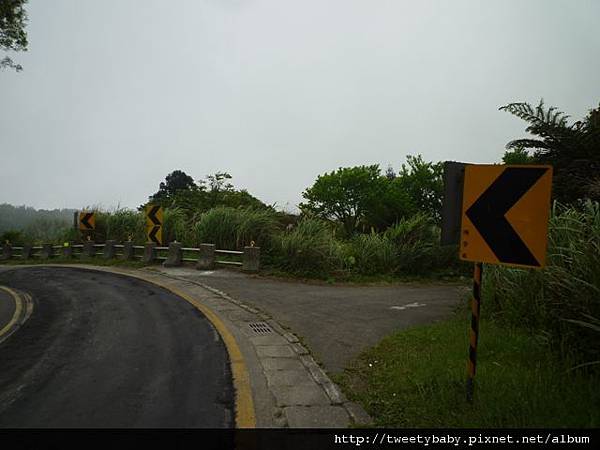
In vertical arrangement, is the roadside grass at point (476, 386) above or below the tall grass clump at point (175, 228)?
below

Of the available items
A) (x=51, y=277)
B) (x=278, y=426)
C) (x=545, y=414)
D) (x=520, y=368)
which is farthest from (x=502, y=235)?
(x=51, y=277)

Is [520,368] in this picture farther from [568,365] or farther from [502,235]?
[502,235]

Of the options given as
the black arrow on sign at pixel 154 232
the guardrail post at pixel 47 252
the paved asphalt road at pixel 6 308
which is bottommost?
the paved asphalt road at pixel 6 308

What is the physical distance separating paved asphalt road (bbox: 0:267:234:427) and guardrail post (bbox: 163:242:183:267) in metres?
5.91

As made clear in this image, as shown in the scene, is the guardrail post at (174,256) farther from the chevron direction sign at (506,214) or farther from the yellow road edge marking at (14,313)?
the chevron direction sign at (506,214)

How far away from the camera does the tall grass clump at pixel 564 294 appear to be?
372cm

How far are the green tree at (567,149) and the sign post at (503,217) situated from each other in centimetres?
399

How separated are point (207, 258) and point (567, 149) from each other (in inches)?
441

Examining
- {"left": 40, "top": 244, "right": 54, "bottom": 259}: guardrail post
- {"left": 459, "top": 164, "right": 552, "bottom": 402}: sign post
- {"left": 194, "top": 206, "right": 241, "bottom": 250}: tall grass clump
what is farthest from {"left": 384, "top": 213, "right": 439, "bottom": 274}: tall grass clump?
{"left": 40, "top": 244, "right": 54, "bottom": 259}: guardrail post

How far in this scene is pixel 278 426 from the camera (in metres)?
3.17

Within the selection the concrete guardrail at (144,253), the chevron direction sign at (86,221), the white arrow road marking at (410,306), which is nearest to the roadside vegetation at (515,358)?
the white arrow road marking at (410,306)

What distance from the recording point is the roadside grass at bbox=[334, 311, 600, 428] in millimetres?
2947

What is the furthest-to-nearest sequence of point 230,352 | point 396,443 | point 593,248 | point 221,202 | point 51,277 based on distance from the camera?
point 221,202 → point 51,277 → point 230,352 → point 593,248 → point 396,443

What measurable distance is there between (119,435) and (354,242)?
36.4 ft
